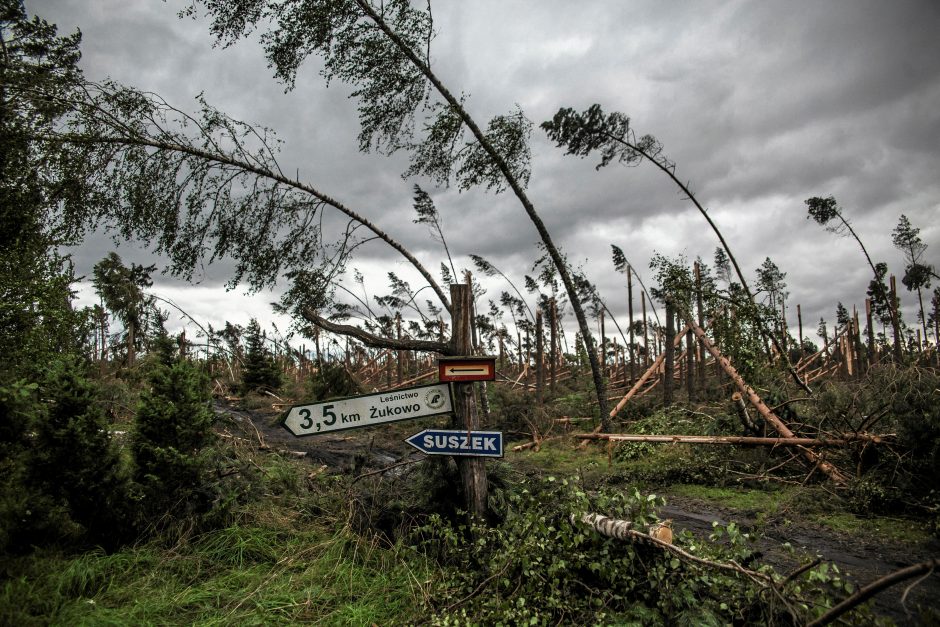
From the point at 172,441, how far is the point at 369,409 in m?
2.19

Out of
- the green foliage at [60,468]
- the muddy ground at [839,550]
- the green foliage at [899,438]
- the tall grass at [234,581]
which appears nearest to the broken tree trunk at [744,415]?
the green foliage at [899,438]

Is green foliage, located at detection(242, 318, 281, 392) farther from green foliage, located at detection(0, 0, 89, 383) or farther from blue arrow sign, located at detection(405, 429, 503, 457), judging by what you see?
blue arrow sign, located at detection(405, 429, 503, 457)

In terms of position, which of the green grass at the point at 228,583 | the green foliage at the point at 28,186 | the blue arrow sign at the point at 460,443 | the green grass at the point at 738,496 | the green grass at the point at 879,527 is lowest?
the green grass at the point at 738,496

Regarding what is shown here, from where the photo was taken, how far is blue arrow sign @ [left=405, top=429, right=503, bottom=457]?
4.32m

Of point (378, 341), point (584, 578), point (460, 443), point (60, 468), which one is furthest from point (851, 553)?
point (60, 468)

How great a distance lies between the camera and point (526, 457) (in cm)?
1183

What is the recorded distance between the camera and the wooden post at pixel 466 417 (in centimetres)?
441

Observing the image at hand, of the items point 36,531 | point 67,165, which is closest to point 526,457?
point 36,531

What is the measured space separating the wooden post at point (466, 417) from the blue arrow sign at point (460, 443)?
107mm

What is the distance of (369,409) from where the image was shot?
176 inches

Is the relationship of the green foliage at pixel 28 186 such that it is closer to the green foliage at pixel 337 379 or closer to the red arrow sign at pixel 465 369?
the green foliage at pixel 337 379

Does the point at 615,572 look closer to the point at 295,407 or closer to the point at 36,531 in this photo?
the point at 295,407

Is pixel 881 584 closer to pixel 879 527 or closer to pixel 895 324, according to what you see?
pixel 879 527

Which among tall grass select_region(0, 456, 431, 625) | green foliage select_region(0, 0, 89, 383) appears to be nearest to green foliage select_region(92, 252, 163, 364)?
green foliage select_region(0, 0, 89, 383)
